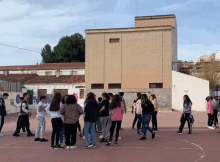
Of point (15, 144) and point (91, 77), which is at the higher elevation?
point (91, 77)

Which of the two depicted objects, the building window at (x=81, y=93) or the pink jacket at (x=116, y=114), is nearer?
the pink jacket at (x=116, y=114)

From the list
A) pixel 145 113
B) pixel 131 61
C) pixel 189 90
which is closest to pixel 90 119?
pixel 145 113

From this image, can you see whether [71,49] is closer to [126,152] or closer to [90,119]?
[90,119]

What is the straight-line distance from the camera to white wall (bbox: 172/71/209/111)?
3238 centimetres

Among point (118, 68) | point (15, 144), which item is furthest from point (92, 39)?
point (15, 144)

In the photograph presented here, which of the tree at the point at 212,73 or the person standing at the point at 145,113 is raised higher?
the tree at the point at 212,73

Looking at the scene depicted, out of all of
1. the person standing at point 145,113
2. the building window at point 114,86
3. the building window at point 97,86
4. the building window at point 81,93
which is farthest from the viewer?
the building window at point 81,93

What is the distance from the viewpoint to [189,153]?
7.94 m

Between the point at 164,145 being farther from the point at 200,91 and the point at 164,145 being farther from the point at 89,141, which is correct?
the point at 200,91

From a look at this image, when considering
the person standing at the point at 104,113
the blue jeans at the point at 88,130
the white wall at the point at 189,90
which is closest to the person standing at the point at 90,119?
the blue jeans at the point at 88,130

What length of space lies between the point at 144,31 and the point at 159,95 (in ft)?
27.0

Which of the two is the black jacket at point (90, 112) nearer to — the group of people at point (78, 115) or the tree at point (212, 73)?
the group of people at point (78, 115)

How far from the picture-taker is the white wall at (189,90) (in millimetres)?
32375

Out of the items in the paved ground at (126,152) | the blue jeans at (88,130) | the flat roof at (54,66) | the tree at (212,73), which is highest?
the flat roof at (54,66)
